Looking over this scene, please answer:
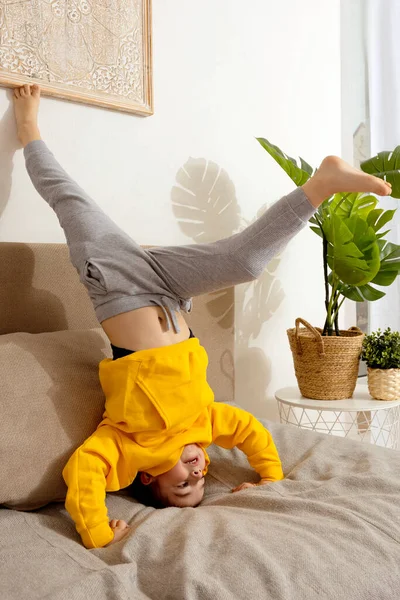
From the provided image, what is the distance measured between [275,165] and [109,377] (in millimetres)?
1421

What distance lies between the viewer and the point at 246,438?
61.7 inches

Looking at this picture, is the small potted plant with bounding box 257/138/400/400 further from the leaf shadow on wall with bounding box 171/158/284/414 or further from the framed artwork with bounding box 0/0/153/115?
the framed artwork with bounding box 0/0/153/115

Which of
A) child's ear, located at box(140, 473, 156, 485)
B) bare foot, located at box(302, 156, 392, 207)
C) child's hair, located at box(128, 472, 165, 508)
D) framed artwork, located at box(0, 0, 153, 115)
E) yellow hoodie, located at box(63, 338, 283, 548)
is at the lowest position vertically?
child's hair, located at box(128, 472, 165, 508)

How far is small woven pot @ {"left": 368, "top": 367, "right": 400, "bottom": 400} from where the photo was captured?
2189 mm

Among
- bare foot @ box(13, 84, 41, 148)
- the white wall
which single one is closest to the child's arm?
the white wall

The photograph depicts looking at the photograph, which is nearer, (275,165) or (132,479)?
(132,479)

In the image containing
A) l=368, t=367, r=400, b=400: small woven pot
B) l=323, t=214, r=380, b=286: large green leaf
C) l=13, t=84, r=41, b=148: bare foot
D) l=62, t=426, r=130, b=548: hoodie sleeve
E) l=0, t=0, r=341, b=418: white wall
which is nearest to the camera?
l=62, t=426, r=130, b=548: hoodie sleeve

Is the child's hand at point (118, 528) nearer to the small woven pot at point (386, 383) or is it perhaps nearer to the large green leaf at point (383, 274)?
the small woven pot at point (386, 383)

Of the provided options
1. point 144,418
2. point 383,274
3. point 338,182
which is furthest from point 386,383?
point 144,418

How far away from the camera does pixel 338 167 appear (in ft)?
4.59

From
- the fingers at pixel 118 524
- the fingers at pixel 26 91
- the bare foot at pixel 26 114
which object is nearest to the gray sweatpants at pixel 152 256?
the bare foot at pixel 26 114

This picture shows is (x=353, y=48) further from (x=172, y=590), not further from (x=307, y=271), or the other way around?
(x=172, y=590)

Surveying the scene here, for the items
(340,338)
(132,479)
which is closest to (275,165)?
(340,338)

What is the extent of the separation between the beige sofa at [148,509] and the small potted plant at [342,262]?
479mm
